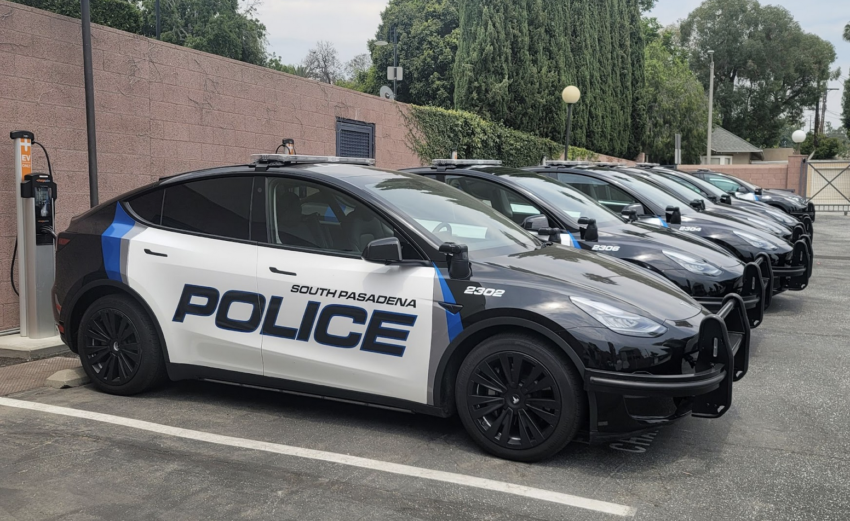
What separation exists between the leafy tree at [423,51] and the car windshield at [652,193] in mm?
42334

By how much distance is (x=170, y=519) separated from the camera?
11.2 feet

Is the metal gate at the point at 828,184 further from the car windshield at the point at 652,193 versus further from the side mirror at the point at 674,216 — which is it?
the side mirror at the point at 674,216

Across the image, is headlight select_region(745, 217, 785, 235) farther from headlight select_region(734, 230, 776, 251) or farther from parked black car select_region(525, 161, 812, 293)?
headlight select_region(734, 230, 776, 251)

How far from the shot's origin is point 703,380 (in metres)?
3.98

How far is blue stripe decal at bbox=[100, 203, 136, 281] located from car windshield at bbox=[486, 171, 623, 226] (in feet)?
11.3

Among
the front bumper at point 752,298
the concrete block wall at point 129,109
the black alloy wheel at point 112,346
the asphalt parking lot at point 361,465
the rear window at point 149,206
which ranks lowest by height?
the asphalt parking lot at point 361,465

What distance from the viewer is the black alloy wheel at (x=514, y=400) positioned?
4.00 m

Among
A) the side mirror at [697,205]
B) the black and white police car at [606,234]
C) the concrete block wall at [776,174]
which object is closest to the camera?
the black and white police car at [606,234]

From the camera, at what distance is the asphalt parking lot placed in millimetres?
3547

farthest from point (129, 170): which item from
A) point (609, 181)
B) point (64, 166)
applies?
point (609, 181)

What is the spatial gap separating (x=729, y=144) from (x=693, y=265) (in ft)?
203

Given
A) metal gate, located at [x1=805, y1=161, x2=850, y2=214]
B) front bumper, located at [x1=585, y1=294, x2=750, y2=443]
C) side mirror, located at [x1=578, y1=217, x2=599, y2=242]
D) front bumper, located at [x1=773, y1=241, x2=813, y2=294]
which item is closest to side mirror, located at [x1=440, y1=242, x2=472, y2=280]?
front bumper, located at [x1=585, y1=294, x2=750, y2=443]

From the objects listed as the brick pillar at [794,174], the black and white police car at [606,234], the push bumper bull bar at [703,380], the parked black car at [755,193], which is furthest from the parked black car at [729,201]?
the brick pillar at [794,174]

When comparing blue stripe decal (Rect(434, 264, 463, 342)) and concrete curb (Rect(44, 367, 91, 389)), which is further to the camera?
concrete curb (Rect(44, 367, 91, 389))
